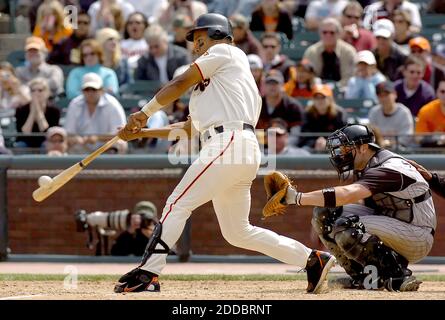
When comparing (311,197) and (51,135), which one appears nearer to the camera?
(311,197)

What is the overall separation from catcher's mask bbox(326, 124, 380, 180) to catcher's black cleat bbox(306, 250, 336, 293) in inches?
26.2

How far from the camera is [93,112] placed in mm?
12133

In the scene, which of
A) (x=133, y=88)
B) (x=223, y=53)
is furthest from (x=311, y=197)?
(x=133, y=88)

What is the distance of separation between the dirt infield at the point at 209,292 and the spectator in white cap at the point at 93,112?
3.66 m

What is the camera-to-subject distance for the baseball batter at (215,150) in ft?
22.9

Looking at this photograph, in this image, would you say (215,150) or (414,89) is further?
(414,89)

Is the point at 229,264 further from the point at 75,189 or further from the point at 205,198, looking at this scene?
the point at 205,198

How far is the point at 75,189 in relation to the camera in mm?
11062

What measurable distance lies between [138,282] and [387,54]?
6.89 m

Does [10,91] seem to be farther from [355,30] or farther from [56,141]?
[355,30]

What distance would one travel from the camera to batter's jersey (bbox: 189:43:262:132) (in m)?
7.03

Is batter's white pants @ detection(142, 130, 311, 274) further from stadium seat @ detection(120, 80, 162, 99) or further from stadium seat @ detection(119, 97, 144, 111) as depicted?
stadium seat @ detection(120, 80, 162, 99)

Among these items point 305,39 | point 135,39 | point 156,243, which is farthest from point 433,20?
point 156,243

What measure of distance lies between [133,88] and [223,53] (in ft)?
20.3
